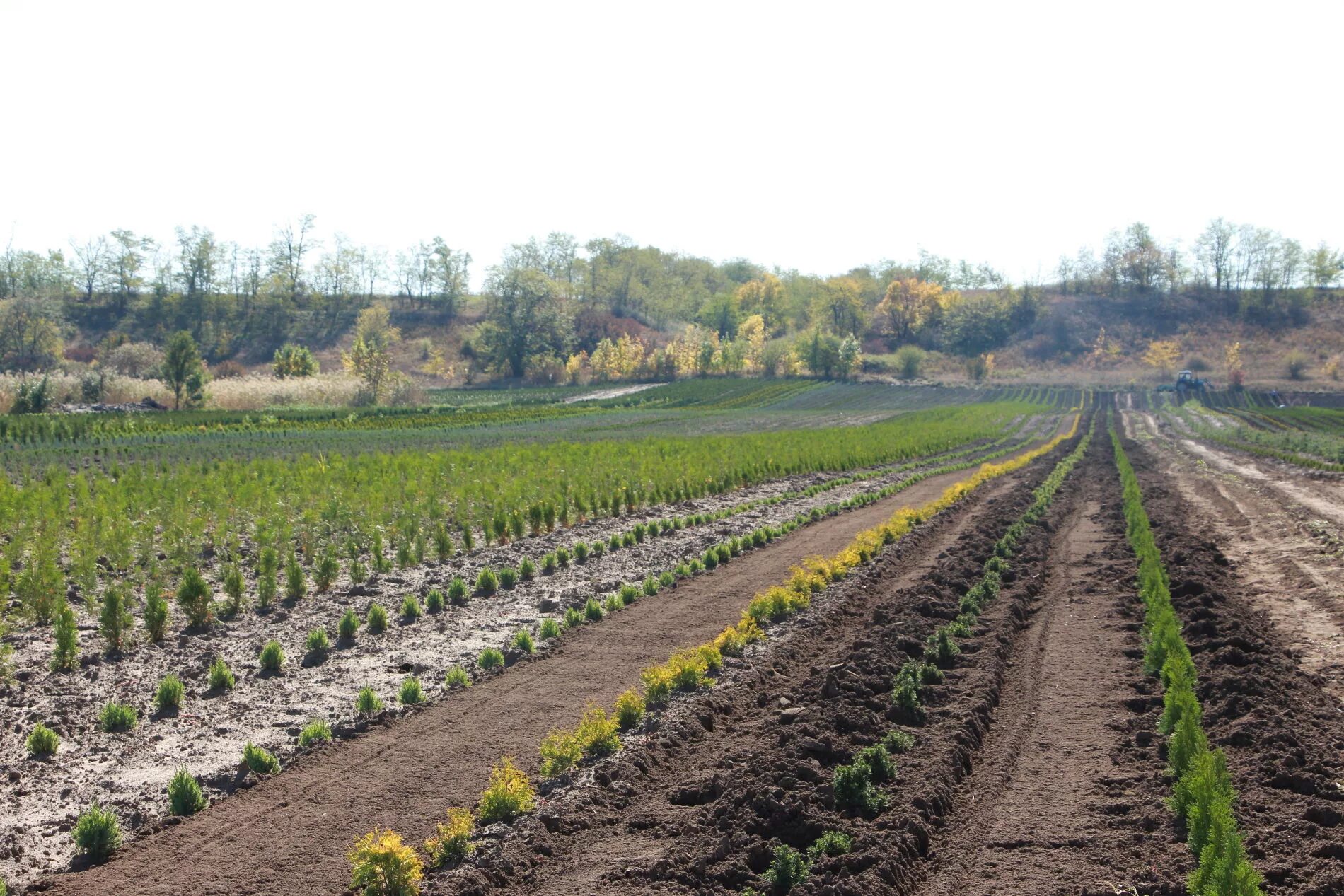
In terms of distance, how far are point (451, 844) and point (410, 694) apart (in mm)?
3247

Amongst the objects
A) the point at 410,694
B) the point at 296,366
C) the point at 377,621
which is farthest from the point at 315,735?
the point at 296,366

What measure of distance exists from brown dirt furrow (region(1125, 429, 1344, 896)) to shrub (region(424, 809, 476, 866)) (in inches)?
201

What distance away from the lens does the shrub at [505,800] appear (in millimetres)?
7121

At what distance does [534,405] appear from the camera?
253ft

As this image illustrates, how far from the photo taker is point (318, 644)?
443 inches

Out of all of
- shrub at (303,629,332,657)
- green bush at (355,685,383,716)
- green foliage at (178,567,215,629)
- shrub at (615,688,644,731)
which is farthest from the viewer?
green foliage at (178,567,215,629)

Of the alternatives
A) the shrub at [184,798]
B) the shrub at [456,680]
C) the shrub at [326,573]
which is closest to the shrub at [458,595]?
the shrub at [326,573]

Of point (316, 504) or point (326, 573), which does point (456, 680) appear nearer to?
point (326, 573)

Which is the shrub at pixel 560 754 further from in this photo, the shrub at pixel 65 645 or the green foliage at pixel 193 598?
the green foliage at pixel 193 598

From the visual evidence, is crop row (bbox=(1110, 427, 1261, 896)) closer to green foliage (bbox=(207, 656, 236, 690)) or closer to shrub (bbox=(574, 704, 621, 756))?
shrub (bbox=(574, 704, 621, 756))

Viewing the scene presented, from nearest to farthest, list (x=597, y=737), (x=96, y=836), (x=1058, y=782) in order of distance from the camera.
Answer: (x=96, y=836), (x=1058, y=782), (x=597, y=737)

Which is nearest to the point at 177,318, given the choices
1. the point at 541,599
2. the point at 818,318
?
the point at 818,318

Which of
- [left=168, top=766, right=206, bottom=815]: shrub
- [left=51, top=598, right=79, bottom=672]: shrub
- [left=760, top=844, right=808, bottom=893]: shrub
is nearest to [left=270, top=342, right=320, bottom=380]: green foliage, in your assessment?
[left=51, top=598, right=79, bottom=672]: shrub

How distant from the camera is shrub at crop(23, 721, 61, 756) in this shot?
27.1ft
